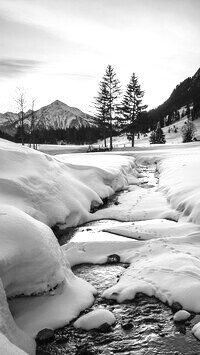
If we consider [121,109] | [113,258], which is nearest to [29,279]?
[113,258]

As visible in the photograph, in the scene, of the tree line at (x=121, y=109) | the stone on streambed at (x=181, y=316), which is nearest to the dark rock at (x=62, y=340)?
the stone on streambed at (x=181, y=316)

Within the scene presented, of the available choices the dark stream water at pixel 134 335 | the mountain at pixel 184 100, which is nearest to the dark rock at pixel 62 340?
the dark stream water at pixel 134 335

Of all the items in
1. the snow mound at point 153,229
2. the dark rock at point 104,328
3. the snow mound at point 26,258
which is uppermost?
the snow mound at point 26,258

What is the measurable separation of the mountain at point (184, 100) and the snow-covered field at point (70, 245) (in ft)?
275

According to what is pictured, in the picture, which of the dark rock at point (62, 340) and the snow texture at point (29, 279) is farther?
the dark rock at point (62, 340)

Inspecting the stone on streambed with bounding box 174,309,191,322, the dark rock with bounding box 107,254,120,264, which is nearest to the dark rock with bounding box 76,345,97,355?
the stone on streambed with bounding box 174,309,191,322

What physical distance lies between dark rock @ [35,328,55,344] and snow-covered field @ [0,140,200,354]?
79 mm

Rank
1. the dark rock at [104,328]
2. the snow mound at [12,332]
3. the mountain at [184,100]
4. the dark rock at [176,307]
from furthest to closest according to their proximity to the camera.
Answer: the mountain at [184,100] < the dark rock at [176,307] < the dark rock at [104,328] < the snow mound at [12,332]

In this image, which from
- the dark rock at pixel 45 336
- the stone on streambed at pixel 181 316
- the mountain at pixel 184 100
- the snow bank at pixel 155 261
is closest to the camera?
the dark rock at pixel 45 336

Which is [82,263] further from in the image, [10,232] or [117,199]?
[117,199]

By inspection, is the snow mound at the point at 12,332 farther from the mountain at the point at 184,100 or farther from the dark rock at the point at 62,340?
the mountain at the point at 184,100

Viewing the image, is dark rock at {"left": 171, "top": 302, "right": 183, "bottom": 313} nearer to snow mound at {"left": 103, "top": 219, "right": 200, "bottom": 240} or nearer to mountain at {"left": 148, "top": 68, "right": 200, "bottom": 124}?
snow mound at {"left": 103, "top": 219, "right": 200, "bottom": 240}

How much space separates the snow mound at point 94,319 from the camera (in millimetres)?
3654

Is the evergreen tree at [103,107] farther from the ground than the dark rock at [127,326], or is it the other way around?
the evergreen tree at [103,107]
